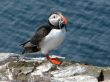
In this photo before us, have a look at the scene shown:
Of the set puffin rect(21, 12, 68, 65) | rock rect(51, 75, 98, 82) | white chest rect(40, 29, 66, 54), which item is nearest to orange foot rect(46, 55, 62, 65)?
puffin rect(21, 12, 68, 65)

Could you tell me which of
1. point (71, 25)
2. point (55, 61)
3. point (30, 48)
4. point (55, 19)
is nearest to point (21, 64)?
point (30, 48)

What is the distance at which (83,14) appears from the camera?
25.6 meters

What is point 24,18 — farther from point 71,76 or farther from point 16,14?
point 71,76

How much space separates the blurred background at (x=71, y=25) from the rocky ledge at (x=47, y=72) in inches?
337

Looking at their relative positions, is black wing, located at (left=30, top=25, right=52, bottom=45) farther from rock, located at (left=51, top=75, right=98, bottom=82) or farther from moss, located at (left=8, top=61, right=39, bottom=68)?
rock, located at (left=51, top=75, right=98, bottom=82)

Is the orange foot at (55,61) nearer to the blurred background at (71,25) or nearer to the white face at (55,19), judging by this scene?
the white face at (55,19)

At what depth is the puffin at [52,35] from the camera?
510 inches

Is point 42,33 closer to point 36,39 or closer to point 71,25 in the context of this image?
point 36,39

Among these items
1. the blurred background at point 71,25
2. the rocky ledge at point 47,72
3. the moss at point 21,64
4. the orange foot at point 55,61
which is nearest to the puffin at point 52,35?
the orange foot at point 55,61

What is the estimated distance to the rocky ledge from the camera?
11961 mm

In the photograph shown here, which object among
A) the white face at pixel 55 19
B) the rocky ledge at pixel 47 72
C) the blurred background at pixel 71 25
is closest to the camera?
the rocky ledge at pixel 47 72

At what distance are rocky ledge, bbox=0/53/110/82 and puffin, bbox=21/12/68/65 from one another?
411 millimetres

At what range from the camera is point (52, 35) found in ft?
42.5

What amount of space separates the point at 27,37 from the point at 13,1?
4365 millimetres
